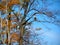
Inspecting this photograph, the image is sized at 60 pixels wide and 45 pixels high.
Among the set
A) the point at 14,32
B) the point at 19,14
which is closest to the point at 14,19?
the point at 19,14

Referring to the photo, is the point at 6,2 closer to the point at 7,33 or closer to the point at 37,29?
the point at 7,33

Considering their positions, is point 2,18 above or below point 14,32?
above

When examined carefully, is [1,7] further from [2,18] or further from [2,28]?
[2,28]

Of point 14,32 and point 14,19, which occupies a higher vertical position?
point 14,19

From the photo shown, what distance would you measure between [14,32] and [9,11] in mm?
5600

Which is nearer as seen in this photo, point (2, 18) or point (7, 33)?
point (7, 33)

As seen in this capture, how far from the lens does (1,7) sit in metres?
23.0

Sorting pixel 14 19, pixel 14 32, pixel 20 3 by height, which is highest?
pixel 20 3

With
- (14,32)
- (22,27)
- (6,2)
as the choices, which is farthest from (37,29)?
(6,2)

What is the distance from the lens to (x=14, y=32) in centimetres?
2773

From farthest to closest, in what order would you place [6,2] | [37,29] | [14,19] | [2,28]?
[37,29], [2,28], [14,19], [6,2]

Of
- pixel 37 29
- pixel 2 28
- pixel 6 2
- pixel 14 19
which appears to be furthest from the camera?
pixel 37 29

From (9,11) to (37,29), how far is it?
6050mm

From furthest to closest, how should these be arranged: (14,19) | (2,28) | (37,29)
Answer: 1. (37,29)
2. (2,28)
3. (14,19)
